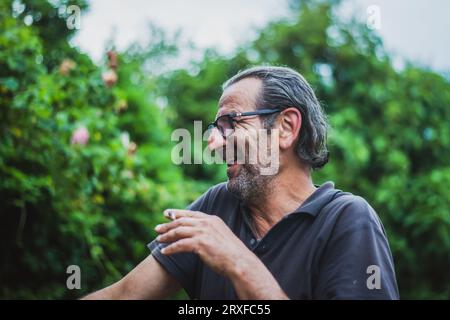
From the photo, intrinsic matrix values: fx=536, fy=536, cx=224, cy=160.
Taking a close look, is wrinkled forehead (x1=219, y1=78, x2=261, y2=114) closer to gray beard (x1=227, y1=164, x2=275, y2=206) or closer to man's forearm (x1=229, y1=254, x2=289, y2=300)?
gray beard (x1=227, y1=164, x2=275, y2=206)

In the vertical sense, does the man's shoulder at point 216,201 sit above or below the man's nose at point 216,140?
below

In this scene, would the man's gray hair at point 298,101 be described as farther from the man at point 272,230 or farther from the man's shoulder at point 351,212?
the man's shoulder at point 351,212

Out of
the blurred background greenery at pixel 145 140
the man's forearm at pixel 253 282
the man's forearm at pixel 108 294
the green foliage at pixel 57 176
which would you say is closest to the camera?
the man's forearm at pixel 253 282

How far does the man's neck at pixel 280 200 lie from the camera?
2119 millimetres

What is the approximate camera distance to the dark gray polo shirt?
169 centimetres

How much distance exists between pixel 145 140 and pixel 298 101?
3.62m

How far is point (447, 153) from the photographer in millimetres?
7648

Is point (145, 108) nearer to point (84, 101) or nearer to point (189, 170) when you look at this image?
point (84, 101)

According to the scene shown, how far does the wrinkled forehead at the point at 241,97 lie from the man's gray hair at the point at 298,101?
0.02 meters

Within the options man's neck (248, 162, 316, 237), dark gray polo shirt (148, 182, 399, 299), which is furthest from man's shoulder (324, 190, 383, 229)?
man's neck (248, 162, 316, 237)

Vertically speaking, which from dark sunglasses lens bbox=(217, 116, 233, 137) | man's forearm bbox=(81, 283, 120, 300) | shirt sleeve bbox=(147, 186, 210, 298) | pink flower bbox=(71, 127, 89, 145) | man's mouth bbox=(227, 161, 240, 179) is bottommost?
man's forearm bbox=(81, 283, 120, 300)

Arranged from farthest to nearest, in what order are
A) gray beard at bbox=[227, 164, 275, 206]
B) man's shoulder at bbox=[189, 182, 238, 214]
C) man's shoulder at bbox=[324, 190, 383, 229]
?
1. man's shoulder at bbox=[189, 182, 238, 214]
2. gray beard at bbox=[227, 164, 275, 206]
3. man's shoulder at bbox=[324, 190, 383, 229]

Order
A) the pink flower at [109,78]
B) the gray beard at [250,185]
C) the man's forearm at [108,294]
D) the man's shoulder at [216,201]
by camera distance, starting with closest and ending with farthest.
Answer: the man's forearm at [108,294], the gray beard at [250,185], the man's shoulder at [216,201], the pink flower at [109,78]

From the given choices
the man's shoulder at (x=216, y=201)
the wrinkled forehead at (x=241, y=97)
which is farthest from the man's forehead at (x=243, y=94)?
the man's shoulder at (x=216, y=201)
